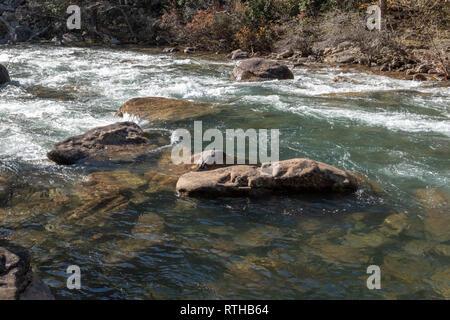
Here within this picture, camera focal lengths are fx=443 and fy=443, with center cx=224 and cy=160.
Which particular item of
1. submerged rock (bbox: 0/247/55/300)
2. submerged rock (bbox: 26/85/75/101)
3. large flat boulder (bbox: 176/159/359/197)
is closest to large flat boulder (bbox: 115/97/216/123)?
submerged rock (bbox: 26/85/75/101)

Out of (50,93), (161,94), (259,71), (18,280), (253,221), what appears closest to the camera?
(18,280)

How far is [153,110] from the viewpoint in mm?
9852

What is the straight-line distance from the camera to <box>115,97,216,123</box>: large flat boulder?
9.48 m

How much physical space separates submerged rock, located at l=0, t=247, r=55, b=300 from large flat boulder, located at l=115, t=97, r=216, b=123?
236 inches

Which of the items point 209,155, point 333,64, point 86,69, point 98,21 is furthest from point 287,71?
point 98,21

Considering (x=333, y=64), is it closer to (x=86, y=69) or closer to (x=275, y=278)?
(x=86, y=69)

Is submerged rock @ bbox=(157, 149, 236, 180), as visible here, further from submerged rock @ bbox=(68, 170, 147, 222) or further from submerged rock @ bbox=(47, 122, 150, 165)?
submerged rock @ bbox=(47, 122, 150, 165)

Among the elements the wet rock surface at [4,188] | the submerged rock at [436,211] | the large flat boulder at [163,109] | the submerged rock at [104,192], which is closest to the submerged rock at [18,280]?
the submerged rock at [104,192]

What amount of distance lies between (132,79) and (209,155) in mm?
8557

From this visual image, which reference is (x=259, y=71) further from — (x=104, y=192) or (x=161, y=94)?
(x=104, y=192)

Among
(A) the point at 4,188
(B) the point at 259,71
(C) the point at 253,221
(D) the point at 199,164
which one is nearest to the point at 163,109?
(D) the point at 199,164

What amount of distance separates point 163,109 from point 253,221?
17.6 feet

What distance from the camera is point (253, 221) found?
17.1 ft

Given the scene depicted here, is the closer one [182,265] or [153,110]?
[182,265]
